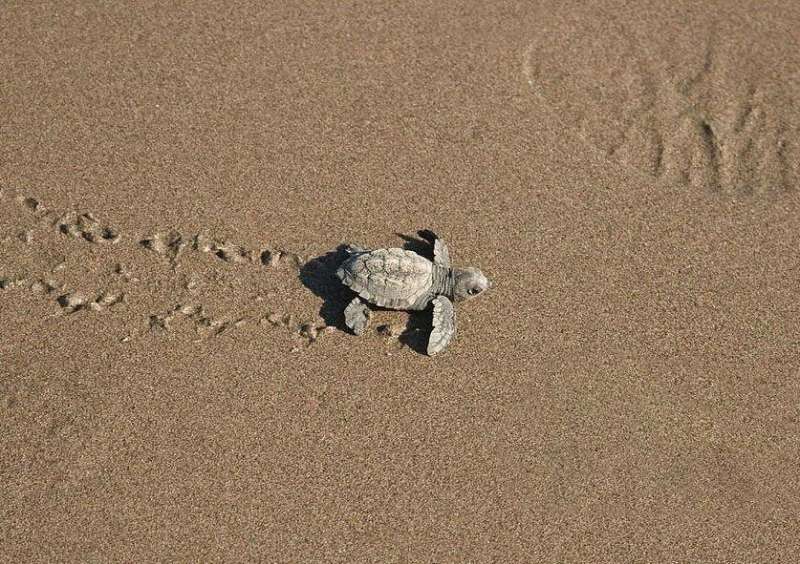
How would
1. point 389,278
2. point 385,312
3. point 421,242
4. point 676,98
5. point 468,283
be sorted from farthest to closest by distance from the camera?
1. point 676,98
2. point 421,242
3. point 385,312
4. point 468,283
5. point 389,278

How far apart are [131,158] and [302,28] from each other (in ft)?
6.38

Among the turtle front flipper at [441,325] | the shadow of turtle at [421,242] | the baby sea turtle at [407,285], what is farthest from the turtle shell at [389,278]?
the shadow of turtle at [421,242]

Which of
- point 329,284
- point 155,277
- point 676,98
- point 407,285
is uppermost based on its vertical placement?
point 676,98

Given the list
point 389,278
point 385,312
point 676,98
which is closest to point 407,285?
point 389,278

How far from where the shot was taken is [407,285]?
4.35 m

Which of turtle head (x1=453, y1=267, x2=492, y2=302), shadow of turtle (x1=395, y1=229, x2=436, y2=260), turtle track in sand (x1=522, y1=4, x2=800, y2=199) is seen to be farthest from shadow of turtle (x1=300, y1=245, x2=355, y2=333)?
turtle track in sand (x1=522, y1=4, x2=800, y2=199)

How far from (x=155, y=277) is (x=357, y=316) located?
1361mm

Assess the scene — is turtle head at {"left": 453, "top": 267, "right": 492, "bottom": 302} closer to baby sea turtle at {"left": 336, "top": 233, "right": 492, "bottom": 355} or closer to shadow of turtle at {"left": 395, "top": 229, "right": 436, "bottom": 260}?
baby sea turtle at {"left": 336, "top": 233, "right": 492, "bottom": 355}

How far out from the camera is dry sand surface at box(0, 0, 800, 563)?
3.87 m

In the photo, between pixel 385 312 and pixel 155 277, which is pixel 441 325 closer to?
pixel 385 312

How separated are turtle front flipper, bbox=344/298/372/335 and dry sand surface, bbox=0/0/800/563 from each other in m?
0.13

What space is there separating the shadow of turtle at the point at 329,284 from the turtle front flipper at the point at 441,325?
1.83ft

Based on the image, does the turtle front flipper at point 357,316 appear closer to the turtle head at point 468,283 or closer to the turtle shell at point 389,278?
the turtle shell at point 389,278

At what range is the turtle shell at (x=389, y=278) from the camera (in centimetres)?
431
